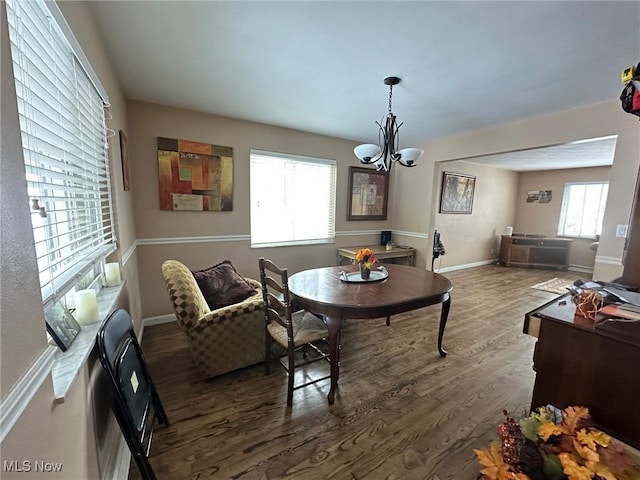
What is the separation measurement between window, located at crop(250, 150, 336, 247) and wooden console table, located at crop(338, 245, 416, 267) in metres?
0.33

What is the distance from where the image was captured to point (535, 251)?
21.0ft

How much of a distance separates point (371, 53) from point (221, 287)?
7.32ft

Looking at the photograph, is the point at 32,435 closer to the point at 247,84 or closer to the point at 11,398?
the point at 11,398

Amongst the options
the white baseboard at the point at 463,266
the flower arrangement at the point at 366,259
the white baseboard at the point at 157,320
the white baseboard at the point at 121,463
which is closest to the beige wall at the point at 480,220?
the white baseboard at the point at 463,266

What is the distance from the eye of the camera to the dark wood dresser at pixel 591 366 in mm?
1131

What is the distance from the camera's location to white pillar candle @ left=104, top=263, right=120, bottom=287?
177 cm

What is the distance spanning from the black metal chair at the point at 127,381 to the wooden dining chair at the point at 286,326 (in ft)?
2.73

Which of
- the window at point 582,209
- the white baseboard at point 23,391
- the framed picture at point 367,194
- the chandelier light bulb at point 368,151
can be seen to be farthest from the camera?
the window at point 582,209

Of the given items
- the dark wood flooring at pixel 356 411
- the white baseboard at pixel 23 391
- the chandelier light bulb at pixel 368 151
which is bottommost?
the dark wood flooring at pixel 356 411

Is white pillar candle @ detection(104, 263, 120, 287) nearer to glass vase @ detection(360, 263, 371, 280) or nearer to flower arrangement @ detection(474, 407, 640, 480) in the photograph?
glass vase @ detection(360, 263, 371, 280)

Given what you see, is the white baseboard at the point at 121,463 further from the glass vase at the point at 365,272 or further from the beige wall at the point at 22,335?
the glass vase at the point at 365,272

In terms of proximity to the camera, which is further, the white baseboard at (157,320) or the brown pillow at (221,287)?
the white baseboard at (157,320)

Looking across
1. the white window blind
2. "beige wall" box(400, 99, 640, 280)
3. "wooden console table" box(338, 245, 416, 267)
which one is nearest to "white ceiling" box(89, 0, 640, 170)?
"beige wall" box(400, 99, 640, 280)

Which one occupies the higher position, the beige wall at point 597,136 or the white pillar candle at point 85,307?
the beige wall at point 597,136
